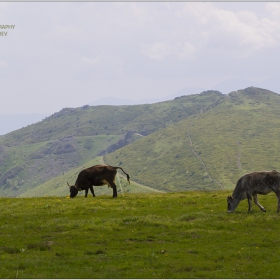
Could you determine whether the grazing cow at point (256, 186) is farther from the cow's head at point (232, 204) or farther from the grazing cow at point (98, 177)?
the grazing cow at point (98, 177)

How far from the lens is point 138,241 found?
20.5 metres

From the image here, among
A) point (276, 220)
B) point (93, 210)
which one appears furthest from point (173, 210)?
point (276, 220)

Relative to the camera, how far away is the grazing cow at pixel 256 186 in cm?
2556

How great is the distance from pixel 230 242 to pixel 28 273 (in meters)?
9.94

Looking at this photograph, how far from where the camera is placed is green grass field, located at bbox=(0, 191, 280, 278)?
1574cm

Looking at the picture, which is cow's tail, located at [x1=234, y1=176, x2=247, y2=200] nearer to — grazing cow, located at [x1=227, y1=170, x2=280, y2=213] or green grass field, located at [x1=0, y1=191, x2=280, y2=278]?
grazing cow, located at [x1=227, y1=170, x2=280, y2=213]

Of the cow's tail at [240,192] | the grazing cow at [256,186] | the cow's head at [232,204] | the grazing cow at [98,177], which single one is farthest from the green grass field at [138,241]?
the grazing cow at [98,177]

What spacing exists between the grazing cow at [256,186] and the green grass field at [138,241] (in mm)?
904

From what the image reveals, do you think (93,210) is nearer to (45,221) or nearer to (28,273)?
(45,221)

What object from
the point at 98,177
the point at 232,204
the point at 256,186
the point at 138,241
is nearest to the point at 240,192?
the point at 232,204

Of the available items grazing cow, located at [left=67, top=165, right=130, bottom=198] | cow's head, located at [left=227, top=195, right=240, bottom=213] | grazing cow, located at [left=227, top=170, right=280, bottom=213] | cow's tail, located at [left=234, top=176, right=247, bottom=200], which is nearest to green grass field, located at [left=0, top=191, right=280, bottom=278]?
cow's head, located at [left=227, top=195, right=240, bottom=213]

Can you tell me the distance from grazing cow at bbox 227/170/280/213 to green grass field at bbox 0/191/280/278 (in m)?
0.90

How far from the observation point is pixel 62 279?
48.1 feet

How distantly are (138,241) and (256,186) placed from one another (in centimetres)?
983
